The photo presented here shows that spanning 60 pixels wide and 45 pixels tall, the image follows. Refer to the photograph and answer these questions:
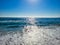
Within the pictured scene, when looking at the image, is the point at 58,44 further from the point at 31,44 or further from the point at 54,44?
the point at 31,44

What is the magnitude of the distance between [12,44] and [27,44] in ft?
3.52

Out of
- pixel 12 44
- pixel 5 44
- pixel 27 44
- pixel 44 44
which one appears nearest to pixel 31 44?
pixel 27 44

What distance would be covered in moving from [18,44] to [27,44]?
0.65 m

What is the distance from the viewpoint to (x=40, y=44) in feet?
22.3

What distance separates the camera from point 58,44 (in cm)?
673

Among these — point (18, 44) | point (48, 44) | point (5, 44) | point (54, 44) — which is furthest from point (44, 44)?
point (5, 44)

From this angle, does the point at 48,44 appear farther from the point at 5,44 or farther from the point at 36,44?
the point at 5,44

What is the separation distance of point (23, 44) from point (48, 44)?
1788 millimetres

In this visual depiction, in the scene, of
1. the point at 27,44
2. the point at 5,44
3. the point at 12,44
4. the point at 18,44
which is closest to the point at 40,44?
the point at 27,44

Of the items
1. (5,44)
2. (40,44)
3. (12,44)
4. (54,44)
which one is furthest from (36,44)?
(5,44)

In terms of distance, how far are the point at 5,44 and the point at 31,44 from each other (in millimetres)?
1854

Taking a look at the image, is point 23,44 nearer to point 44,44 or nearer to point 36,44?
point 36,44

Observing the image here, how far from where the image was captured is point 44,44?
6.76 meters

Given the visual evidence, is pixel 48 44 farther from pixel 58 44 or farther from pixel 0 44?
pixel 0 44
